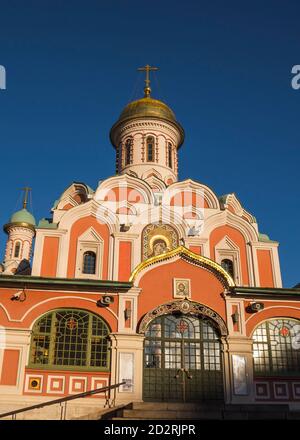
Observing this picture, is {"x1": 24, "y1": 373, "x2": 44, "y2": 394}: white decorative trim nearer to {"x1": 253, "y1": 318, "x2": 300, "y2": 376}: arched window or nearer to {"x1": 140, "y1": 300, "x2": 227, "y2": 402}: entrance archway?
{"x1": 140, "y1": 300, "x2": 227, "y2": 402}: entrance archway

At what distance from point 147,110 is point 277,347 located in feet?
46.0

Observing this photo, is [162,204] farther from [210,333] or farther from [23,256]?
[23,256]

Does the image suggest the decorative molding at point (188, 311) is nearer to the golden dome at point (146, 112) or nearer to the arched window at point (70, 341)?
the arched window at point (70, 341)

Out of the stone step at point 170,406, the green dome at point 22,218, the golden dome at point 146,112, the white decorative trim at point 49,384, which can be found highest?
the golden dome at point 146,112

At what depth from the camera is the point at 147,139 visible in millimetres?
24672

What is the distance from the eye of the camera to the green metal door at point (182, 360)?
14.5 meters

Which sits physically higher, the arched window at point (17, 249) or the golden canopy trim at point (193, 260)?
the arched window at point (17, 249)

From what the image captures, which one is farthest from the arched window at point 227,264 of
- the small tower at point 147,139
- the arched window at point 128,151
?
the arched window at point 128,151

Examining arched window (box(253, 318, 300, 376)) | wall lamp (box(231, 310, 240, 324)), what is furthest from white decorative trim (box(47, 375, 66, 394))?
arched window (box(253, 318, 300, 376))

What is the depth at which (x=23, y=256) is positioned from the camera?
105ft

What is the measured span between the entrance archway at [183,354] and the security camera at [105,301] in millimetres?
1145

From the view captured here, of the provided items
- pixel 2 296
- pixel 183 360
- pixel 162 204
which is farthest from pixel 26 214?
pixel 183 360

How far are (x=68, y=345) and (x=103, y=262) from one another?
400 cm

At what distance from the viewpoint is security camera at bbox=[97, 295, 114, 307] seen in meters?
15.0
